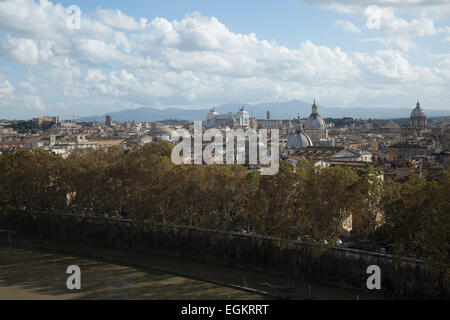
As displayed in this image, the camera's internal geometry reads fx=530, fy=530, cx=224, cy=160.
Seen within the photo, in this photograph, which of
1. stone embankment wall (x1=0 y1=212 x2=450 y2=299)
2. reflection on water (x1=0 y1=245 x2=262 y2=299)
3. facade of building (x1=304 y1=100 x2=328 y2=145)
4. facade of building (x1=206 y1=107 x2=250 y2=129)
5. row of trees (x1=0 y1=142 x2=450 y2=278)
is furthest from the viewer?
facade of building (x1=206 y1=107 x2=250 y2=129)

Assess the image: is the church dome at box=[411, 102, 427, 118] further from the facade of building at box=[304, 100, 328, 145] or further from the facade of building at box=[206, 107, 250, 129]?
the facade of building at box=[206, 107, 250, 129]

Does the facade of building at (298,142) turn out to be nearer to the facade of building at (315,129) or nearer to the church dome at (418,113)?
the facade of building at (315,129)

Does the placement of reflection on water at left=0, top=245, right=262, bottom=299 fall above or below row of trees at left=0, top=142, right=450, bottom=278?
below

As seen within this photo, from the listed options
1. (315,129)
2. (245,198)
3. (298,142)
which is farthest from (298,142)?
(245,198)

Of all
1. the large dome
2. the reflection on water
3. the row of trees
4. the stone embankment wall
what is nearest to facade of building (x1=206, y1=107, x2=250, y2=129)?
the large dome

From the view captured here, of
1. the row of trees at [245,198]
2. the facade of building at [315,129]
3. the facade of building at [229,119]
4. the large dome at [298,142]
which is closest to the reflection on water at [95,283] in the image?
the row of trees at [245,198]

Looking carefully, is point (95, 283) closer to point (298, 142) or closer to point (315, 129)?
point (298, 142)
